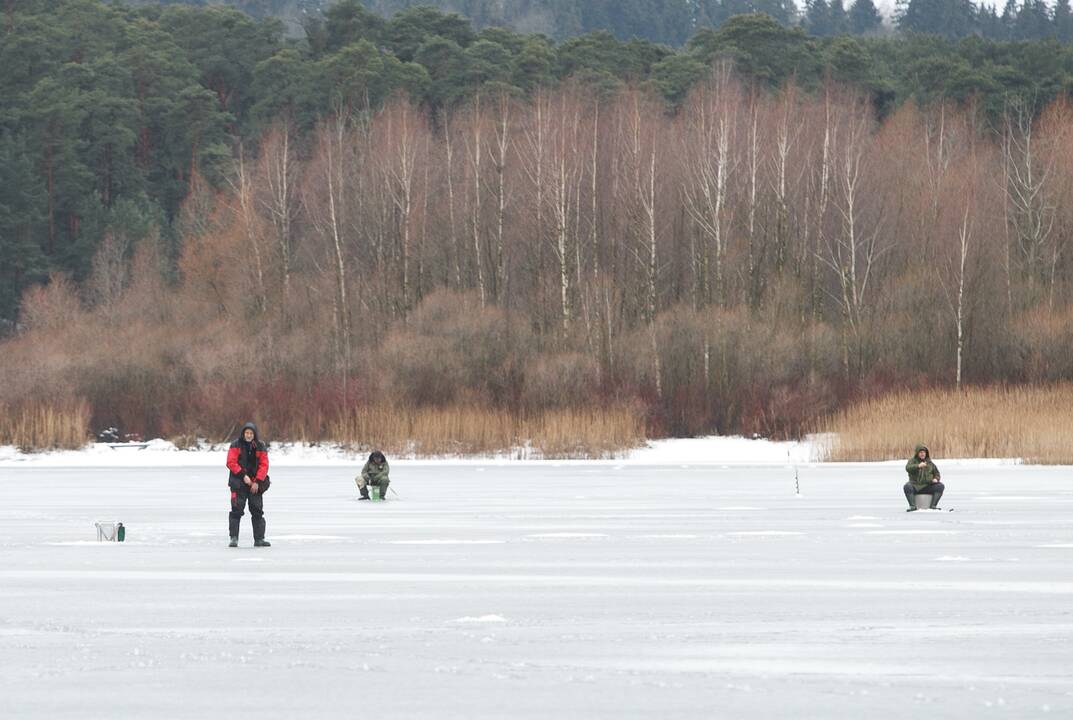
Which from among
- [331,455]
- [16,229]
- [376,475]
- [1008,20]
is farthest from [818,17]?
[376,475]

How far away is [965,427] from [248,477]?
68.5 feet

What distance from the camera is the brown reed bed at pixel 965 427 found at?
Result: 33.1 m

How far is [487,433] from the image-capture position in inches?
1506

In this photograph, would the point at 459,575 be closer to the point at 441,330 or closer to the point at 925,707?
the point at 925,707

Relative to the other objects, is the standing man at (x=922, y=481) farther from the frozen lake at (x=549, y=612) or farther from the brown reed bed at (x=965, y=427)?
the brown reed bed at (x=965, y=427)

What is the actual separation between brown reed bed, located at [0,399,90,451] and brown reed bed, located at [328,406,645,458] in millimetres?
7214

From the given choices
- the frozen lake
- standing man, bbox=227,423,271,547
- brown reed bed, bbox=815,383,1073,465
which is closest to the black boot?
the frozen lake

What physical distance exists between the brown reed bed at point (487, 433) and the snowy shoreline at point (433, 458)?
25 centimetres

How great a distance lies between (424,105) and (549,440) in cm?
4467

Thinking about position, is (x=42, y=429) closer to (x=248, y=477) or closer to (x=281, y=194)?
(x=281, y=194)

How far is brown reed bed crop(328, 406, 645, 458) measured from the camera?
124ft

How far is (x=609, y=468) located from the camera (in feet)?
112

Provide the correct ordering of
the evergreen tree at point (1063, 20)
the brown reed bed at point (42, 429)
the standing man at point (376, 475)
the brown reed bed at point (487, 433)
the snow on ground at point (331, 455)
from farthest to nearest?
the evergreen tree at point (1063, 20), the brown reed bed at point (42, 429), the snow on ground at point (331, 455), the brown reed bed at point (487, 433), the standing man at point (376, 475)

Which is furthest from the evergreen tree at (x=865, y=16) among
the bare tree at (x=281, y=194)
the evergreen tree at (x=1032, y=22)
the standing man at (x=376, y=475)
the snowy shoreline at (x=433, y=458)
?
the standing man at (x=376, y=475)
